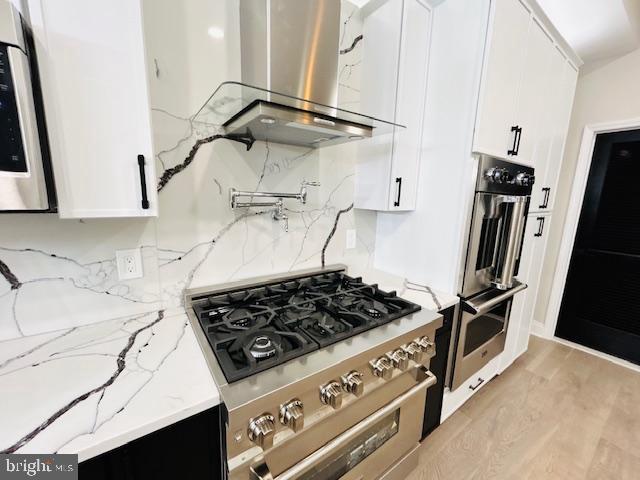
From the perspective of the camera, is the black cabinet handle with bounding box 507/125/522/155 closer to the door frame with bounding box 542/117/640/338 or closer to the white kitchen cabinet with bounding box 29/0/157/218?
the door frame with bounding box 542/117/640/338

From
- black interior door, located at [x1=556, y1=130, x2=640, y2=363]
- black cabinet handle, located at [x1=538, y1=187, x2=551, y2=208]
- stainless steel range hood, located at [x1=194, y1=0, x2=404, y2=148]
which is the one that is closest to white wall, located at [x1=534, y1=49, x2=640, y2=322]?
black interior door, located at [x1=556, y1=130, x2=640, y2=363]

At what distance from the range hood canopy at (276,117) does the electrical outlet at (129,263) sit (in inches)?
24.1

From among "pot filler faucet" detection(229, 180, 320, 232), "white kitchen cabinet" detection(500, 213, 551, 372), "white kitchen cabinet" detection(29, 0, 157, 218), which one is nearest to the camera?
"white kitchen cabinet" detection(29, 0, 157, 218)

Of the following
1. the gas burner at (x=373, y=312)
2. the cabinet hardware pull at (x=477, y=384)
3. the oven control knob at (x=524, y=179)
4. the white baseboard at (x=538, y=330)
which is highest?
the oven control knob at (x=524, y=179)

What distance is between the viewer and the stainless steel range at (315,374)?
739 millimetres

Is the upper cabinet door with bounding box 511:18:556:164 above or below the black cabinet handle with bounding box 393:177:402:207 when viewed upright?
above

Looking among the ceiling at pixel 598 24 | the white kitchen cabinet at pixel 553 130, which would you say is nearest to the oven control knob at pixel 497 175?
the white kitchen cabinet at pixel 553 130

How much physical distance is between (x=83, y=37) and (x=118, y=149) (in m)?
0.29

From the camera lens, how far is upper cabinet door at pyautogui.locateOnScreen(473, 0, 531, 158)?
1292mm

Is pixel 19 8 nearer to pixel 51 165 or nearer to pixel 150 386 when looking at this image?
pixel 51 165

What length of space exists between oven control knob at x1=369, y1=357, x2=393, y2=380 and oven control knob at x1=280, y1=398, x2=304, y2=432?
0.31 meters

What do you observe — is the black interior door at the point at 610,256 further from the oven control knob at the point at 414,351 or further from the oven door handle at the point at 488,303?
the oven control knob at the point at 414,351

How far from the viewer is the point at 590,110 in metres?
2.49

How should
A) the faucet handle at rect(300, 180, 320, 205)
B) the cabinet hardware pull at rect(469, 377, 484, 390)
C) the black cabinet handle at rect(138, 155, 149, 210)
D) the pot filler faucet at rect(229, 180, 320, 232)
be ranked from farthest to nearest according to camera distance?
the cabinet hardware pull at rect(469, 377, 484, 390) < the faucet handle at rect(300, 180, 320, 205) < the pot filler faucet at rect(229, 180, 320, 232) < the black cabinet handle at rect(138, 155, 149, 210)
